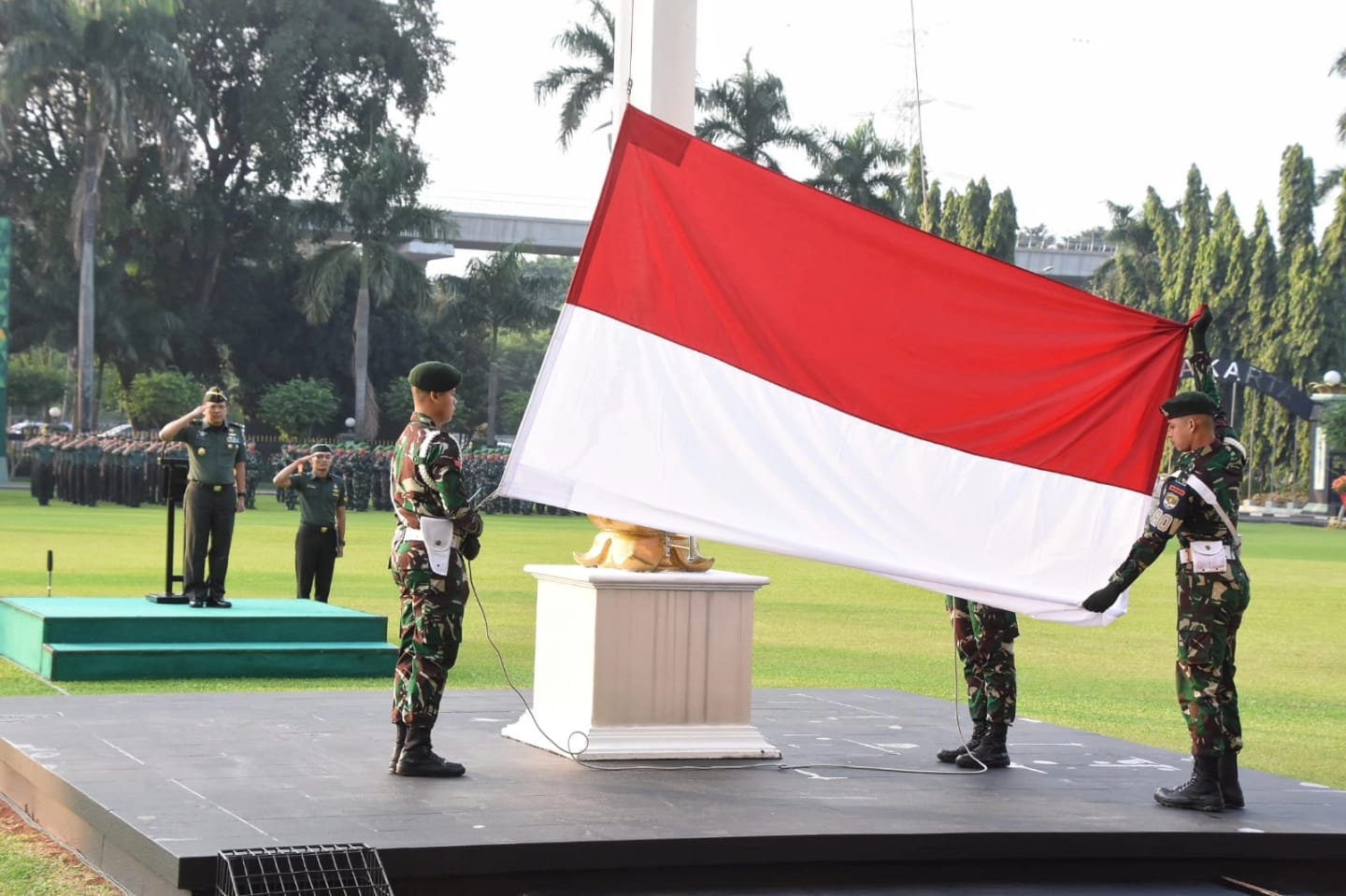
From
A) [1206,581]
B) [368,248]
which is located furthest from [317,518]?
[368,248]

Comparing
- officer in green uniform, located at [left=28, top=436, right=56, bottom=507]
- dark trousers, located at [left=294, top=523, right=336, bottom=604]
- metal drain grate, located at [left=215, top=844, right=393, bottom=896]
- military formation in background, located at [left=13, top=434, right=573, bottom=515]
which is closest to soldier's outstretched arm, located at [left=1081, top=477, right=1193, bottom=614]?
metal drain grate, located at [left=215, top=844, right=393, bottom=896]

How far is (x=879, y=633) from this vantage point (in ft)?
50.6

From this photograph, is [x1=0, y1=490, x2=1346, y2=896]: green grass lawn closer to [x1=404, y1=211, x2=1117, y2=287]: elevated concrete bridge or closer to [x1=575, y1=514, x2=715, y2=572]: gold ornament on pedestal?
[x1=575, y1=514, x2=715, y2=572]: gold ornament on pedestal

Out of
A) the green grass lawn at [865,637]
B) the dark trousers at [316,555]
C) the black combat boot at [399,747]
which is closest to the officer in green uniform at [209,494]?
the dark trousers at [316,555]

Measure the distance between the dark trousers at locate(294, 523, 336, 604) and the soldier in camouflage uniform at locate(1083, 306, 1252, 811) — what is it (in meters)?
8.01

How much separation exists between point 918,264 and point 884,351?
0.40m

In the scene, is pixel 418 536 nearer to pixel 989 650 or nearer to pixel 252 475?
pixel 989 650

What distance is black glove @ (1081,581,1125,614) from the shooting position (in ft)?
20.8

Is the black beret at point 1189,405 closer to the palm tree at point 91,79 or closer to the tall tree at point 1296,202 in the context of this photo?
the palm tree at point 91,79

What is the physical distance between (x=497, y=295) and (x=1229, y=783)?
162 ft

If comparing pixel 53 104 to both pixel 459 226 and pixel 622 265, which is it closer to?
pixel 459 226

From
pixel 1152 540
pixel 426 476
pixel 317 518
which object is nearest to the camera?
pixel 1152 540

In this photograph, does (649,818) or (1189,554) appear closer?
(649,818)

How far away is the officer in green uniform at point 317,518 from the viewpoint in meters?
13.0
